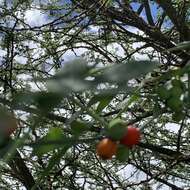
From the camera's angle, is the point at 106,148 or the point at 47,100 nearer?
the point at 47,100

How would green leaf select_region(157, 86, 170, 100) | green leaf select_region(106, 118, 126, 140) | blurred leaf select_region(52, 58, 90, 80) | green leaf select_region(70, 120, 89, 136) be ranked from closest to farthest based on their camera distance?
blurred leaf select_region(52, 58, 90, 80) → green leaf select_region(106, 118, 126, 140) → green leaf select_region(70, 120, 89, 136) → green leaf select_region(157, 86, 170, 100)

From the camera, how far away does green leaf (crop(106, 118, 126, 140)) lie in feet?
2.72

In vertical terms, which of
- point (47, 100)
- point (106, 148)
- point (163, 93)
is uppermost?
point (163, 93)

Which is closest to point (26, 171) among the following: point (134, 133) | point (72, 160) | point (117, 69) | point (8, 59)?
point (72, 160)

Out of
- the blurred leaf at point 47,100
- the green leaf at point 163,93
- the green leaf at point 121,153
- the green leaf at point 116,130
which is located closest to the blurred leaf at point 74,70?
the blurred leaf at point 47,100

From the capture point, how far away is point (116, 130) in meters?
0.83

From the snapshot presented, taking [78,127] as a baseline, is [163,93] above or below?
above

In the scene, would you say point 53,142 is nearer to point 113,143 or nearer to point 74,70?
point 113,143

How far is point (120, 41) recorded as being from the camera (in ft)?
13.3

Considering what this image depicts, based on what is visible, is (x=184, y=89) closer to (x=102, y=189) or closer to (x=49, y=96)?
(x=49, y=96)

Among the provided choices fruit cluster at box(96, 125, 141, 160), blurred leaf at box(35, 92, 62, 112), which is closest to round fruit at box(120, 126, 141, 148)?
fruit cluster at box(96, 125, 141, 160)

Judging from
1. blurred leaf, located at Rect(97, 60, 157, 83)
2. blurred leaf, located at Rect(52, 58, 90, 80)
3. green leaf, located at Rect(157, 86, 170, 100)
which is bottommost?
blurred leaf, located at Rect(52, 58, 90, 80)

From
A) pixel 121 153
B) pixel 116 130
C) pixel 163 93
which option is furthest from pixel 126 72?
pixel 163 93

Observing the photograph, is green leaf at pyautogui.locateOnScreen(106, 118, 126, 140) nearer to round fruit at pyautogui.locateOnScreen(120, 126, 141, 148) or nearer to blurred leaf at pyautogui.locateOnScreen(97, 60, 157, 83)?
round fruit at pyautogui.locateOnScreen(120, 126, 141, 148)
